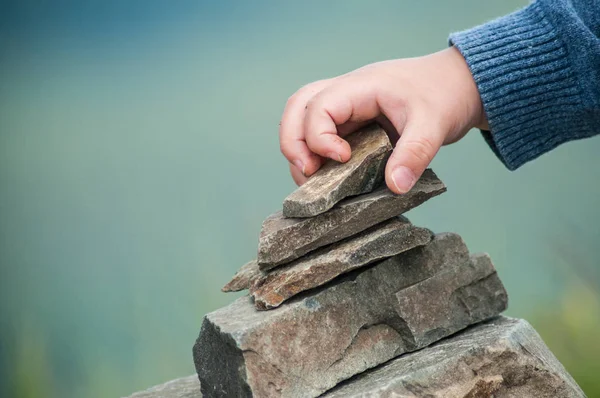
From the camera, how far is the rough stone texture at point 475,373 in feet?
6.82

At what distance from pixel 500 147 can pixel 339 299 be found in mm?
959

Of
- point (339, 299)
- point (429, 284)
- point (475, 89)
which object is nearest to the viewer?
point (339, 299)

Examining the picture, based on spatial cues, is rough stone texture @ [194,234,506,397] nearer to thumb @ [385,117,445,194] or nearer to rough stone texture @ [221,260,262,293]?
rough stone texture @ [221,260,262,293]

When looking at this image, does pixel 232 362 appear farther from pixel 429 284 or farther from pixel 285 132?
pixel 285 132

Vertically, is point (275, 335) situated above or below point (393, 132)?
below

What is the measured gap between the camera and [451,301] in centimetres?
240

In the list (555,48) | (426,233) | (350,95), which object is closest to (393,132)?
(350,95)

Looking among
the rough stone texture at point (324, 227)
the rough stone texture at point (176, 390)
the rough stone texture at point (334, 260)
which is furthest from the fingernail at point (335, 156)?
the rough stone texture at point (176, 390)

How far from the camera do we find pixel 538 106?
2.62 m

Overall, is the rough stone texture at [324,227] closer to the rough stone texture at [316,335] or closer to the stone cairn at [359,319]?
the stone cairn at [359,319]

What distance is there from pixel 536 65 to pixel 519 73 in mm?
75

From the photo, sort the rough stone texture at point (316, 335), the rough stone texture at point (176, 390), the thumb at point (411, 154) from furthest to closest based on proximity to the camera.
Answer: the rough stone texture at point (176, 390), the thumb at point (411, 154), the rough stone texture at point (316, 335)

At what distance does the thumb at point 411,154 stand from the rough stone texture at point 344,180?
0.07 meters

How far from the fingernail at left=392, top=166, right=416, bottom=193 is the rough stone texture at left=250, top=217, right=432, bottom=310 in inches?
6.1
